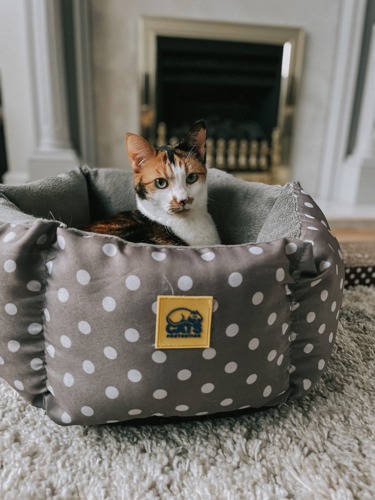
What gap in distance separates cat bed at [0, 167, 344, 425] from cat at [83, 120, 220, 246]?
0.89 ft

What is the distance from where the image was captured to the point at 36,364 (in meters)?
0.67

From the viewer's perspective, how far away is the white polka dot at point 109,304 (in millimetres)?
589

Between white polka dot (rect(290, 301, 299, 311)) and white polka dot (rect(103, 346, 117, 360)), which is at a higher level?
white polka dot (rect(290, 301, 299, 311))

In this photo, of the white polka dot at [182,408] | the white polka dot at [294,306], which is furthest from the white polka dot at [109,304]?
the white polka dot at [294,306]

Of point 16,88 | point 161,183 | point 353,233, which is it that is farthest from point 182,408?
point 16,88

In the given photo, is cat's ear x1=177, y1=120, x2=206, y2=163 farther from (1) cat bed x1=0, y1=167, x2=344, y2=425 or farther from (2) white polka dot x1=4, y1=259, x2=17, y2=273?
(2) white polka dot x1=4, y1=259, x2=17, y2=273

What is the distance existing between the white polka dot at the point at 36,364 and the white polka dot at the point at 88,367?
3.9 inches

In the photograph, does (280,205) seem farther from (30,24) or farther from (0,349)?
(30,24)

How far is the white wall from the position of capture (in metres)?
2.16

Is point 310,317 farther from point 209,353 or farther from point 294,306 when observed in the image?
point 209,353

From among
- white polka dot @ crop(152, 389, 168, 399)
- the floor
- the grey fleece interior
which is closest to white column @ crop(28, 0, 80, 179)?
the grey fleece interior

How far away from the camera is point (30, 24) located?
2.07 metres

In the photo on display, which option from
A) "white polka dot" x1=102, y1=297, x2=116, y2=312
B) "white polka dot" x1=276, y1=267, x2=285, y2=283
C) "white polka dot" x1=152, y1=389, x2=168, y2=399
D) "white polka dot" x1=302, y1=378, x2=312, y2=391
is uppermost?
"white polka dot" x1=276, y1=267, x2=285, y2=283

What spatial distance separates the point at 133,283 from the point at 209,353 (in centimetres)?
16
